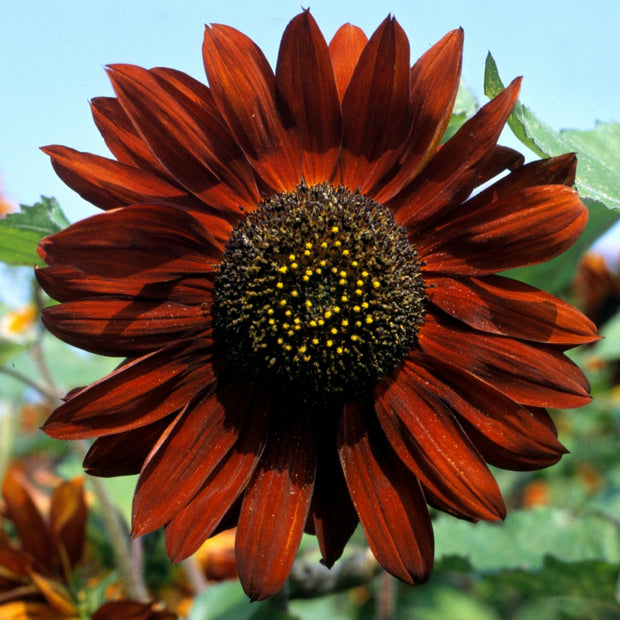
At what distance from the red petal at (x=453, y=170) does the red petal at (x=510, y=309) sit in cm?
10

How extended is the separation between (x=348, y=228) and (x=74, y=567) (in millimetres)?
832

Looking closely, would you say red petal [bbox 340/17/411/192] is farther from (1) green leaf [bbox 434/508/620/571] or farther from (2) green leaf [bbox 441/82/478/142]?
(1) green leaf [bbox 434/508/620/571]

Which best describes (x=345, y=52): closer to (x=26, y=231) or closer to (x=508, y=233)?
(x=508, y=233)

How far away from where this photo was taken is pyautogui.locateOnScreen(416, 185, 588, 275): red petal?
99 centimetres

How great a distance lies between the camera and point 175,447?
1.05m

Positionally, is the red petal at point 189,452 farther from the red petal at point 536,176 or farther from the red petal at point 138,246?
the red petal at point 536,176

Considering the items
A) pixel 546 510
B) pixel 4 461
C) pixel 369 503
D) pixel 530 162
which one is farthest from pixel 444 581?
pixel 530 162

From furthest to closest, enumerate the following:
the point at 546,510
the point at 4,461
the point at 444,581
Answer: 1. the point at 444,581
2. the point at 4,461
3. the point at 546,510

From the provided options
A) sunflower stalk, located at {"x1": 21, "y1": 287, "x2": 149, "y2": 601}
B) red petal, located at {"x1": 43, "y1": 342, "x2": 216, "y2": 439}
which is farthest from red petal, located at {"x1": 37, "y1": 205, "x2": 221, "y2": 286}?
sunflower stalk, located at {"x1": 21, "y1": 287, "x2": 149, "y2": 601}

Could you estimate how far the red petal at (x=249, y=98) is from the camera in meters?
1.02

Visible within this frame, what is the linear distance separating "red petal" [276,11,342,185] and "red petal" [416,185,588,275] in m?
0.19

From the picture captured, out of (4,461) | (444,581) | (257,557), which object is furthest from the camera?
(444,581)

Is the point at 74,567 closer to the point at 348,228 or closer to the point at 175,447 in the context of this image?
the point at 175,447

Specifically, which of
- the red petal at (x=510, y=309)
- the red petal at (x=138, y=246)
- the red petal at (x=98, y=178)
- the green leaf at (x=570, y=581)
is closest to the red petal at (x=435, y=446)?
the red petal at (x=510, y=309)
